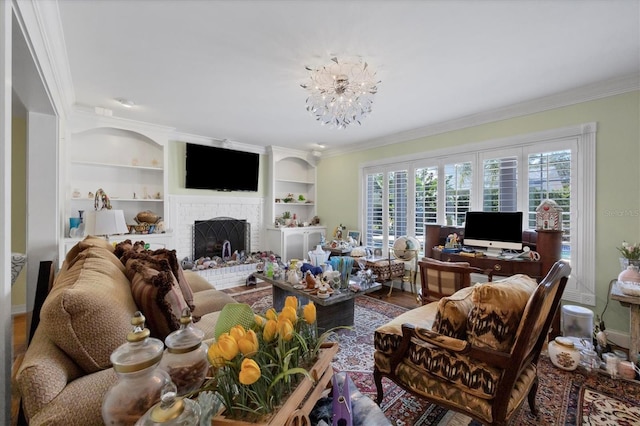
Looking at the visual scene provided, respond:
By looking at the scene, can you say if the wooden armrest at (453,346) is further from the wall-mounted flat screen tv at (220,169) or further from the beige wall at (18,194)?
the beige wall at (18,194)

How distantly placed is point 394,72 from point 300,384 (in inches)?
101

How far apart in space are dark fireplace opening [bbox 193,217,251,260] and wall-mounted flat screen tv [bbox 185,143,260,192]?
625 millimetres

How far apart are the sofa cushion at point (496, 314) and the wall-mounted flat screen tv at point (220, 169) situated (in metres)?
4.38

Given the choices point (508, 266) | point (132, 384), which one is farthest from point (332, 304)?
point (132, 384)

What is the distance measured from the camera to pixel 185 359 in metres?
0.80

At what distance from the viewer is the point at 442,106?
3.31m

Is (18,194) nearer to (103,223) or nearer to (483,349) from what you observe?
(103,223)

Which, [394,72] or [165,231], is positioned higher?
[394,72]

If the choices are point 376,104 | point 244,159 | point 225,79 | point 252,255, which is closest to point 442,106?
point 376,104

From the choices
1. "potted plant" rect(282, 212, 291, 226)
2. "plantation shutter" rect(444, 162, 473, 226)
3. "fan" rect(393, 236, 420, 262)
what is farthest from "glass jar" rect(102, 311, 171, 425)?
"potted plant" rect(282, 212, 291, 226)

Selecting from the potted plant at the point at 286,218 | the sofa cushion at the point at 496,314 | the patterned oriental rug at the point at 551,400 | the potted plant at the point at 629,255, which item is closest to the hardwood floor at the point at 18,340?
the patterned oriental rug at the point at 551,400

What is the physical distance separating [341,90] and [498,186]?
7.77 ft

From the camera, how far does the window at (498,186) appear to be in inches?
113

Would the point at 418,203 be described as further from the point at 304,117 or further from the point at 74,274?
the point at 74,274
